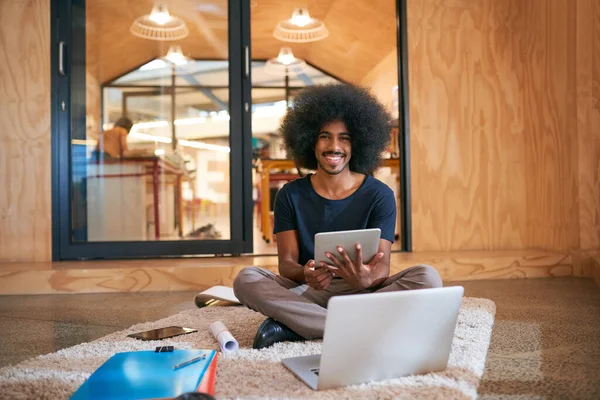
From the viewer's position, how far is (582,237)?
11.7 feet

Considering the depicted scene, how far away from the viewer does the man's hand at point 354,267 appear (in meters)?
1.80

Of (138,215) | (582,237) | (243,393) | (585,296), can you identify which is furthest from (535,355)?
(138,215)

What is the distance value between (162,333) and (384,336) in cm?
97

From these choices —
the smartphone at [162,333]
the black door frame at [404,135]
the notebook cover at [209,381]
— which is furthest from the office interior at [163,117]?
the notebook cover at [209,381]

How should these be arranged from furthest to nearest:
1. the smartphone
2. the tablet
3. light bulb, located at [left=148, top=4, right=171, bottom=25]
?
light bulb, located at [left=148, top=4, right=171, bottom=25], the smartphone, the tablet

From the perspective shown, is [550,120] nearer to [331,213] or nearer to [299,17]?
[299,17]

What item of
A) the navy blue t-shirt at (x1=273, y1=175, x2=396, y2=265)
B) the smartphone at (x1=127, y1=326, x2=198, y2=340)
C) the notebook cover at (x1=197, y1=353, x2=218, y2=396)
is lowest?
the smartphone at (x1=127, y1=326, x2=198, y2=340)

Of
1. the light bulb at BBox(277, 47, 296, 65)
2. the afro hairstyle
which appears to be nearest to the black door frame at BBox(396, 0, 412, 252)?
the light bulb at BBox(277, 47, 296, 65)

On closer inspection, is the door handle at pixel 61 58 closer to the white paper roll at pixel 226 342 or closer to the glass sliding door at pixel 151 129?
the glass sliding door at pixel 151 129

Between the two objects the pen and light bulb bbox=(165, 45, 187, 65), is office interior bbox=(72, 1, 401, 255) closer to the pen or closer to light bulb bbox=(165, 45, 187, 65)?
light bulb bbox=(165, 45, 187, 65)

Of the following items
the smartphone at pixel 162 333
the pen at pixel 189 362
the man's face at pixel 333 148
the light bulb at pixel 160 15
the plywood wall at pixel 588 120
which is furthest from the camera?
the light bulb at pixel 160 15

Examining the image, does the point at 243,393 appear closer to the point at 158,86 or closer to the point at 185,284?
the point at 185,284

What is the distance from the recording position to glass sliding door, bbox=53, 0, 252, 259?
3811mm

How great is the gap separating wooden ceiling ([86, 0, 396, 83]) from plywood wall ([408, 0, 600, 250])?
27 centimetres
